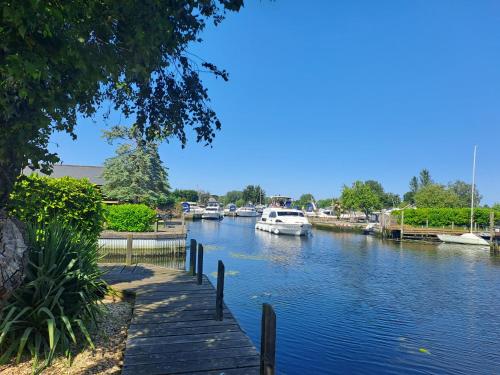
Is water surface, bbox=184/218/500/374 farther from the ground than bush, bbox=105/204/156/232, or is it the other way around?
bush, bbox=105/204/156/232

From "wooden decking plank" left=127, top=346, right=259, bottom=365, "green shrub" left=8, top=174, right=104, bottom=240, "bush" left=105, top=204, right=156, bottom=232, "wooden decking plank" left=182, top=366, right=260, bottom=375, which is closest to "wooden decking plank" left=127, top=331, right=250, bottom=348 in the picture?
"wooden decking plank" left=127, top=346, right=259, bottom=365

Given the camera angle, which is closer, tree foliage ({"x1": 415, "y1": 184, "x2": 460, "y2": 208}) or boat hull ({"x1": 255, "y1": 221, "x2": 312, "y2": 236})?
boat hull ({"x1": 255, "y1": 221, "x2": 312, "y2": 236})

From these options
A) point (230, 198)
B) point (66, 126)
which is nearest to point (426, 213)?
point (66, 126)

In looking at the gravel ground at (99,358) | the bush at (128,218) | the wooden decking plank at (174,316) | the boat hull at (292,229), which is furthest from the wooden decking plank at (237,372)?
the boat hull at (292,229)

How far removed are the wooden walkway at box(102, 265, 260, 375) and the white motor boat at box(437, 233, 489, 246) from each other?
129 feet

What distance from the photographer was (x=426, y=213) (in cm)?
4903

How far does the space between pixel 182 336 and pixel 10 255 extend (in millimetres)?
3898

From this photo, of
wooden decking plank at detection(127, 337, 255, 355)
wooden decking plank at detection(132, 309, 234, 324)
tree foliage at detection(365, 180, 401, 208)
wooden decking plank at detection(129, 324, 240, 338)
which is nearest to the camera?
wooden decking plank at detection(127, 337, 255, 355)

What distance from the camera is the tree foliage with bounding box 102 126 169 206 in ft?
116

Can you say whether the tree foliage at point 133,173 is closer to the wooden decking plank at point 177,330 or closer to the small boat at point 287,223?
the small boat at point 287,223

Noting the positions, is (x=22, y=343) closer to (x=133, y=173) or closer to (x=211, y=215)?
(x=133, y=173)

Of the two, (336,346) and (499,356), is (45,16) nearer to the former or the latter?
(336,346)

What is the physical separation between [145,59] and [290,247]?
29.6 m

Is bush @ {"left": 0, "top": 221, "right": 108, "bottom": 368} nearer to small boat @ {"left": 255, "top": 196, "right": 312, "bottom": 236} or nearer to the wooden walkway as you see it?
the wooden walkway
